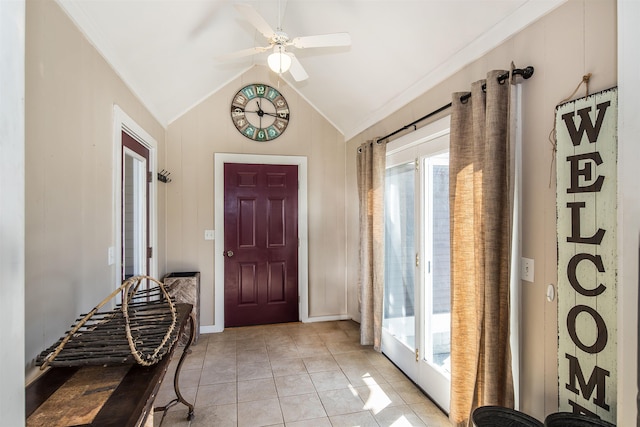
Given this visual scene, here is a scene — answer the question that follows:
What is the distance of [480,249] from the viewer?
5.72ft

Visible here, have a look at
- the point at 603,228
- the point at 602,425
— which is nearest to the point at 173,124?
the point at 603,228

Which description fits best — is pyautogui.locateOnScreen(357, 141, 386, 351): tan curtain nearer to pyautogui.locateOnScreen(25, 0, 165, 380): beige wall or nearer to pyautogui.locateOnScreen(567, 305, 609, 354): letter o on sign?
pyautogui.locateOnScreen(567, 305, 609, 354): letter o on sign

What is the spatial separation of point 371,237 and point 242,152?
1.91 meters

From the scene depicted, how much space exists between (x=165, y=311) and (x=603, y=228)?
2.00 meters

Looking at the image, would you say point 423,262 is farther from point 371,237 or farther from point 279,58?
point 279,58

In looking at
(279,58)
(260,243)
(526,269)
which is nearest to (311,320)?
(260,243)

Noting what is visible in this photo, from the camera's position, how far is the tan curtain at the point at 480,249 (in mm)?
1645

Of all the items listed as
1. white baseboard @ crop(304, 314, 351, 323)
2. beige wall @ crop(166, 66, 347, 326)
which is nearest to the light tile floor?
white baseboard @ crop(304, 314, 351, 323)

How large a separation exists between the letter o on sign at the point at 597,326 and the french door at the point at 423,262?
105cm

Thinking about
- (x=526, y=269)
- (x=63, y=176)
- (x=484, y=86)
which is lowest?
(x=526, y=269)

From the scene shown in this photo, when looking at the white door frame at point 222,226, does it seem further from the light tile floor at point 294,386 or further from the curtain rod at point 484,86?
the curtain rod at point 484,86

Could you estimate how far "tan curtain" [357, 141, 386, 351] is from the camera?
3125 mm

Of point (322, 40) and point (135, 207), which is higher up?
point (322, 40)

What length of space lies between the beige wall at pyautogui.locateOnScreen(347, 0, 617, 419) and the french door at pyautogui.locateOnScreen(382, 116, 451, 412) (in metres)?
0.67
